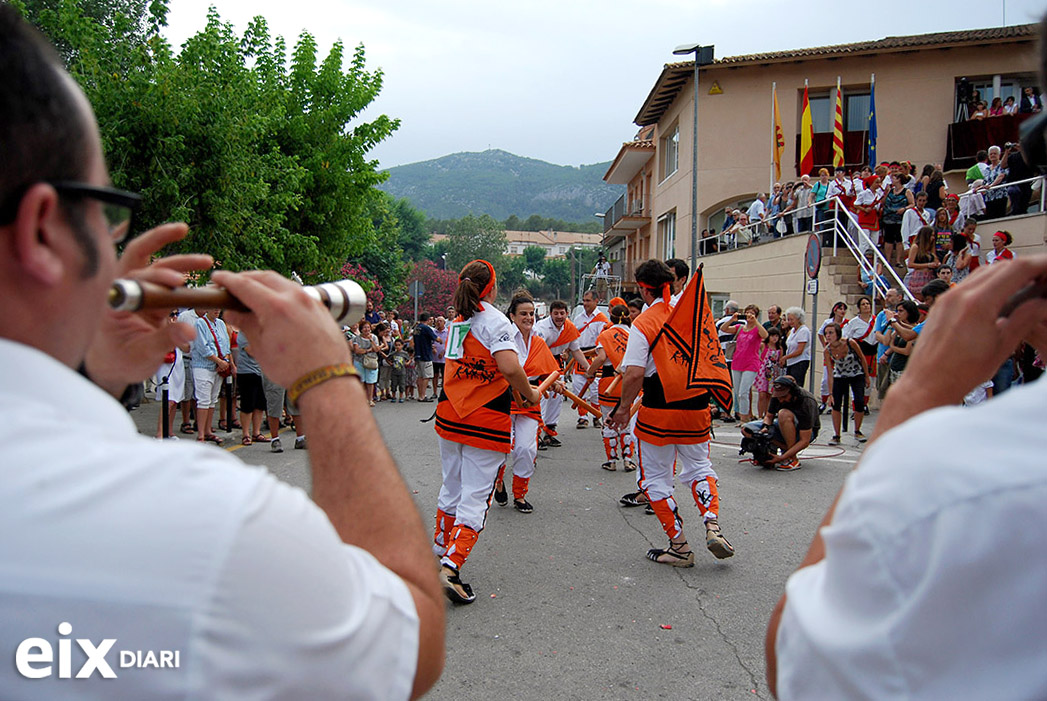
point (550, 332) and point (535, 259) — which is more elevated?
point (535, 259)

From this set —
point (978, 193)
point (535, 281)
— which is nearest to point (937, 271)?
point (978, 193)

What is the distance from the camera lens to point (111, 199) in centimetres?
91

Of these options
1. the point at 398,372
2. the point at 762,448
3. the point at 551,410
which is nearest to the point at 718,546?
the point at 762,448

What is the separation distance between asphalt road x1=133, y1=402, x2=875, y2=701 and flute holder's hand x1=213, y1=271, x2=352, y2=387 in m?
2.51

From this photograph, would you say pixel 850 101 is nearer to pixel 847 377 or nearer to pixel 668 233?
pixel 668 233

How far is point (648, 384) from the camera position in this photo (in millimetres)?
5457

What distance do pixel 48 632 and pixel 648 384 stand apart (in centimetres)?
493

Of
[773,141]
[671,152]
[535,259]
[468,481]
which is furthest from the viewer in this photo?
[535,259]

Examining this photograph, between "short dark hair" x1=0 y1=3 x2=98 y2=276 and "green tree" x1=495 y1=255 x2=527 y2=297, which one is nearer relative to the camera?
"short dark hair" x1=0 y1=3 x2=98 y2=276

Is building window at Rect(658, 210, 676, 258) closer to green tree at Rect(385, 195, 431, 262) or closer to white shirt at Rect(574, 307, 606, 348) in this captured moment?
white shirt at Rect(574, 307, 606, 348)

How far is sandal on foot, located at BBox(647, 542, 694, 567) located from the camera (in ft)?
17.3

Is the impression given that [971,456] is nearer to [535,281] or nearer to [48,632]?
[48,632]

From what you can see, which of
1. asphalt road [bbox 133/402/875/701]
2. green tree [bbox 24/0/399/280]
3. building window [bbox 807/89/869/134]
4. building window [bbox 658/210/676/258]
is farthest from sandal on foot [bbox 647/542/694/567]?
building window [bbox 658/210/676/258]

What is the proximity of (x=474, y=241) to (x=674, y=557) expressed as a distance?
3827 inches
